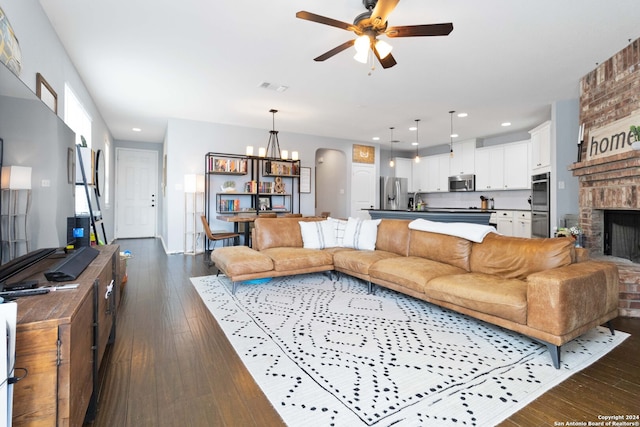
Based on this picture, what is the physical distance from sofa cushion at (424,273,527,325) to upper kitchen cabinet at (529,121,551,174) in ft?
12.2

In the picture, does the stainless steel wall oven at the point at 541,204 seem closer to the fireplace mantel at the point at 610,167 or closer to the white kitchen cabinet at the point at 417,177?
the fireplace mantel at the point at 610,167

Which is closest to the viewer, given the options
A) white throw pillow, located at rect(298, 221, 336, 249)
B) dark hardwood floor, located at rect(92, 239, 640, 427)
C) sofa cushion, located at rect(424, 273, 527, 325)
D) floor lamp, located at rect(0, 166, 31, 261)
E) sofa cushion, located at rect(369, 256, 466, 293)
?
floor lamp, located at rect(0, 166, 31, 261)

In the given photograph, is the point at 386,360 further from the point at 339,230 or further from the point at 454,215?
the point at 454,215

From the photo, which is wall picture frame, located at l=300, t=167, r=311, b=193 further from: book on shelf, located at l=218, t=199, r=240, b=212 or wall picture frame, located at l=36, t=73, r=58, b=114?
wall picture frame, located at l=36, t=73, r=58, b=114

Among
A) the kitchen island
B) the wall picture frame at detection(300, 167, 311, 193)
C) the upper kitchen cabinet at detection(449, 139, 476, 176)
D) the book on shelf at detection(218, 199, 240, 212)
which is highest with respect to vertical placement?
the upper kitchen cabinet at detection(449, 139, 476, 176)

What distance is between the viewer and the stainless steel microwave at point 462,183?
25.6 feet

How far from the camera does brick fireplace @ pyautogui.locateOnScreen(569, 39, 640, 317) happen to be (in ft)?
10.5

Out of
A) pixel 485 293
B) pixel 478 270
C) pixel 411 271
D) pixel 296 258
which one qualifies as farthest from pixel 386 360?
pixel 296 258

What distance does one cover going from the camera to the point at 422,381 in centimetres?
180

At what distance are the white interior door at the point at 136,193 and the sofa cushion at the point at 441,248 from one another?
24.5 ft

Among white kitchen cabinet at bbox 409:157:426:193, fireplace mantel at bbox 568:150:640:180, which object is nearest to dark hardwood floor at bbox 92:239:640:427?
fireplace mantel at bbox 568:150:640:180

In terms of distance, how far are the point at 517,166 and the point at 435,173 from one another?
217 cm

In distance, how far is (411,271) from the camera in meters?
2.93

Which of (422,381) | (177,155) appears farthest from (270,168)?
(422,381)
